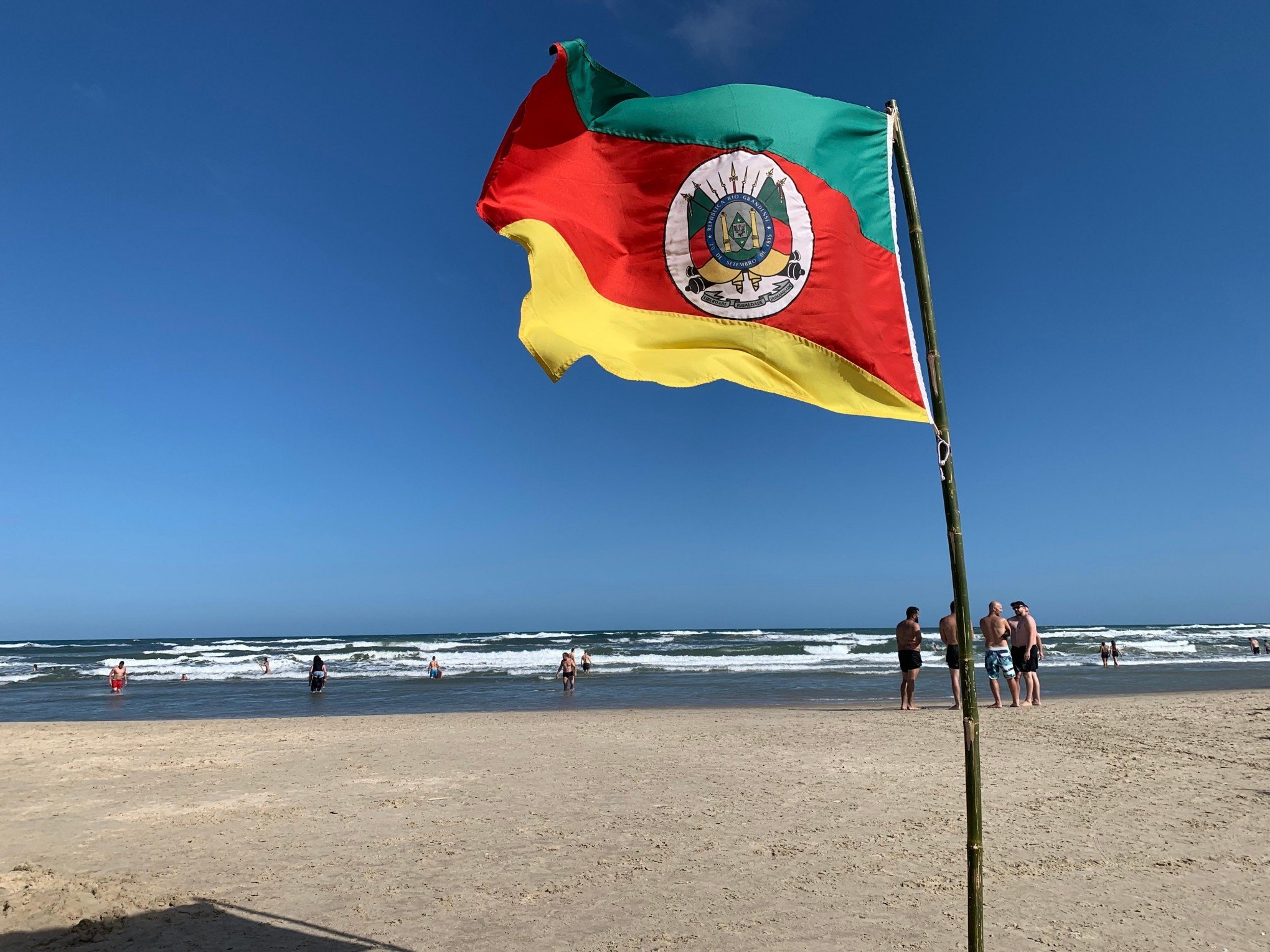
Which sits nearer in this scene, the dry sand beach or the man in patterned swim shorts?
the dry sand beach

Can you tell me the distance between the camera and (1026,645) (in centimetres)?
1444

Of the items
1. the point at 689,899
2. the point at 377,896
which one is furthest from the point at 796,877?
the point at 377,896

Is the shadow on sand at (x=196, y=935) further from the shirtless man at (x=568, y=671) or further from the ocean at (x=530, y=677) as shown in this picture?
the shirtless man at (x=568, y=671)

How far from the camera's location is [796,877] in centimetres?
560

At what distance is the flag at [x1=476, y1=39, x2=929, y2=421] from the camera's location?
3619 millimetres

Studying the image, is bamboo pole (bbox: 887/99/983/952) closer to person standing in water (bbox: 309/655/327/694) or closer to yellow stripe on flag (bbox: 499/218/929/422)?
yellow stripe on flag (bbox: 499/218/929/422)

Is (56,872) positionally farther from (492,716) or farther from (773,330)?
(492,716)

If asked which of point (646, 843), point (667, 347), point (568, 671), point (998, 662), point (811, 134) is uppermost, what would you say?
point (811, 134)

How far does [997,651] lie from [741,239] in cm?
1289

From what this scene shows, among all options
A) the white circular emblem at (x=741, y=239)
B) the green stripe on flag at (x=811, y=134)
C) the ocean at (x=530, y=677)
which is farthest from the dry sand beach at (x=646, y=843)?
the ocean at (x=530, y=677)

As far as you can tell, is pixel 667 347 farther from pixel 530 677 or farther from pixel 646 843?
pixel 530 677

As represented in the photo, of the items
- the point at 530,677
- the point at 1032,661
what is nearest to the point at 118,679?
the point at 530,677

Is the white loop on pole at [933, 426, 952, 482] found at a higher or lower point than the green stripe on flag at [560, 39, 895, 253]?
lower

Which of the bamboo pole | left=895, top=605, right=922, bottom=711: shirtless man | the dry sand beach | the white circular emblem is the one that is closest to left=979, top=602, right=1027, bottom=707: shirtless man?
left=895, top=605, right=922, bottom=711: shirtless man
